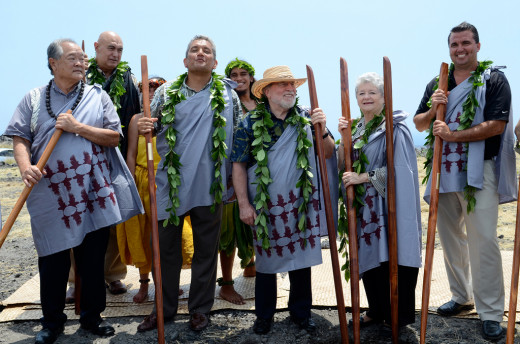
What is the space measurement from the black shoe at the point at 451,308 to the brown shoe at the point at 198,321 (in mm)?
2247

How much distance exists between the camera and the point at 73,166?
4270 millimetres

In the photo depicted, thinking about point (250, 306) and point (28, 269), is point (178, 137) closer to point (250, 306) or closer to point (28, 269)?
point (250, 306)

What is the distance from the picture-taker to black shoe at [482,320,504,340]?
4395mm

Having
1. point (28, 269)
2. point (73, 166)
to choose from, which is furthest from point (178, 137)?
point (28, 269)

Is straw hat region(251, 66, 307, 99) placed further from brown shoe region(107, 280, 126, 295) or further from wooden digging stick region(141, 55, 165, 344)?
brown shoe region(107, 280, 126, 295)

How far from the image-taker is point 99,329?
4566 millimetres

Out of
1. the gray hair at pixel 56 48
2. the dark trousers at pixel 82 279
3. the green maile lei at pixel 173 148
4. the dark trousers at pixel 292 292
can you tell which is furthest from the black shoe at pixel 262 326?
the gray hair at pixel 56 48

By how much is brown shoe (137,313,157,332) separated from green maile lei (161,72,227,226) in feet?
3.03

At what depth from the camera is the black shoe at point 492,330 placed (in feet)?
14.4

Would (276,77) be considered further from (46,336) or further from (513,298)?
(46,336)

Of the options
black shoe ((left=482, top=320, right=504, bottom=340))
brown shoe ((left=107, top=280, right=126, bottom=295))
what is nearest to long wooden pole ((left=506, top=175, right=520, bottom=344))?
black shoe ((left=482, top=320, right=504, bottom=340))

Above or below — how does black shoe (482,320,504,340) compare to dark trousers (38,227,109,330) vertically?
below

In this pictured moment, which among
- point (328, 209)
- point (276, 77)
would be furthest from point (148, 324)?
point (276, 77)

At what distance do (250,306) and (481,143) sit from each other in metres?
2.73
